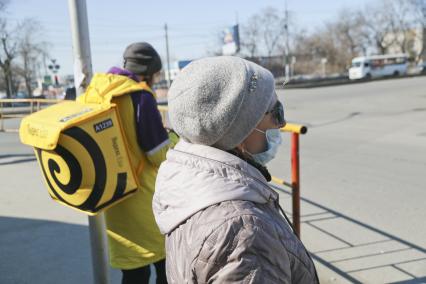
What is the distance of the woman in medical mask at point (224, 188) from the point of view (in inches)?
43.1

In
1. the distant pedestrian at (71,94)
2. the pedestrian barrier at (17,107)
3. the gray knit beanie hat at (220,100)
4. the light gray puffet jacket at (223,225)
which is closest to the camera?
the light gray puffet jacket at (223,225)

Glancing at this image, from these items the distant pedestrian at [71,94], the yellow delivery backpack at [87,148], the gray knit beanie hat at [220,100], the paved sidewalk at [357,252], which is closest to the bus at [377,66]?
the paved sidewalk at [357,252]

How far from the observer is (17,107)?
68.3 ft

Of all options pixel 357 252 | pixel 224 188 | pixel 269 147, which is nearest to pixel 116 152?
pixel 269 147

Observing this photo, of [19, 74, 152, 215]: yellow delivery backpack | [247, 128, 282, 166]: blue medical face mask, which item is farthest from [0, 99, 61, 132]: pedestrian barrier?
[247, 128, 282, 166]: blue medical face mask

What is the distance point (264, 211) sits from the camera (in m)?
1.19

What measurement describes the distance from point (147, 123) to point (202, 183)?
1033 millimetres

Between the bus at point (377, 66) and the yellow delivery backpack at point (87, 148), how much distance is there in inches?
1873

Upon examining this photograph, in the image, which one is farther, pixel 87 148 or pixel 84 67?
pixel 84 67

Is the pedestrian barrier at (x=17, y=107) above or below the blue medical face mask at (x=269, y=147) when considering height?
below

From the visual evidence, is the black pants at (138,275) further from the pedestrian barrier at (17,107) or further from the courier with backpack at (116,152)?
the pedestrian barrier at (17,107)

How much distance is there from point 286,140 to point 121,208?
811cm

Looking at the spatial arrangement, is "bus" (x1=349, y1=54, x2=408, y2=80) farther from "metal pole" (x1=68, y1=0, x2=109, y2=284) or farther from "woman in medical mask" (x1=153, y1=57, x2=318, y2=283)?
"woman in medical mask" (x1=153, y1=57, x2=318, y2=283)

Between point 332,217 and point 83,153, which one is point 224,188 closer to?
point 83,153
